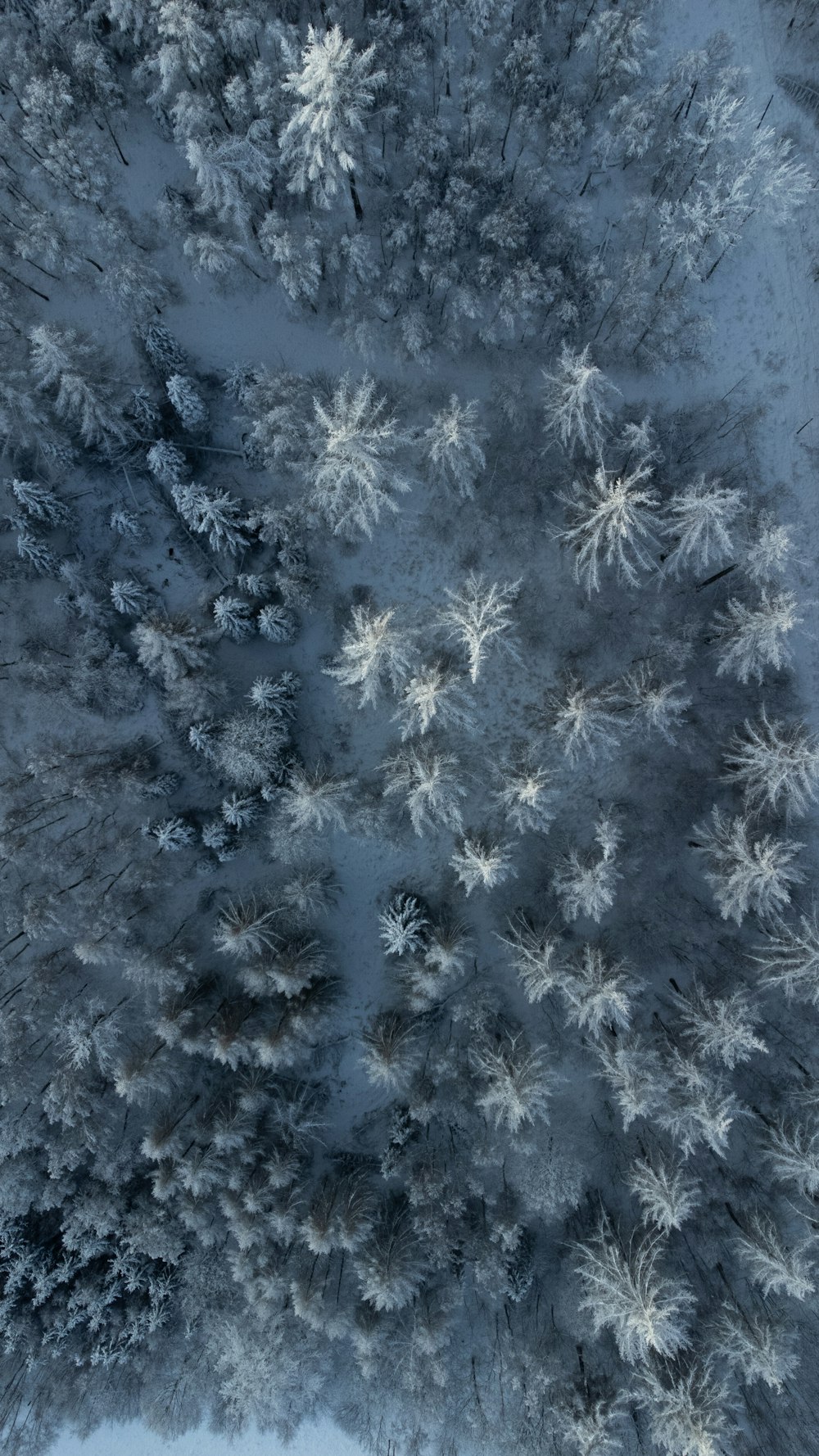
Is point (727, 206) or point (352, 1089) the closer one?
point (727, 206)

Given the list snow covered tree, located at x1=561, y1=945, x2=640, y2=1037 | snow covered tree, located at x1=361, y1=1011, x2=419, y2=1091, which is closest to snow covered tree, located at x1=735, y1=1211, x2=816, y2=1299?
Result: snow covered tree, located at x1=561, y1=945, x2=640, y2=1037

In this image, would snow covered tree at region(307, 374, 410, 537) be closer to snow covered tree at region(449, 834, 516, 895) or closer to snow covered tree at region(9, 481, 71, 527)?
snow covered tree at region(9, 481, 71, 527)

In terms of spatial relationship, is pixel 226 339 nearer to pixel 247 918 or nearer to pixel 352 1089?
pixel 247 918

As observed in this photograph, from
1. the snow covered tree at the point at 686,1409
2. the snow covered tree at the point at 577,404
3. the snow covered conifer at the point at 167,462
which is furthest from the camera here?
the snow covered conifer at the point at 167,462

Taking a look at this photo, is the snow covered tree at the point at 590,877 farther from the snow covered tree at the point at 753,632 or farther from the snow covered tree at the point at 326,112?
the snow covered tree at the point at 326,112

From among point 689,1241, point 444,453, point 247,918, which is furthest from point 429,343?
point 689,1241

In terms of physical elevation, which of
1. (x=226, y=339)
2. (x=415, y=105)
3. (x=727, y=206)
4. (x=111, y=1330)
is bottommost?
(x=111, y=1330)

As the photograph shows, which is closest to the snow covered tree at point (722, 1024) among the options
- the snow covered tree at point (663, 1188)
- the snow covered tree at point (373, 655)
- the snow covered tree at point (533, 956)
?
the snow covered tree at point (663, 1188)
